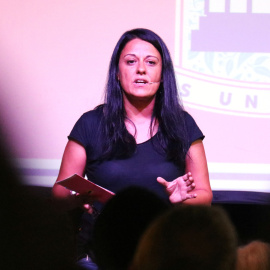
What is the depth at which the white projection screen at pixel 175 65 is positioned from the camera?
276 cm

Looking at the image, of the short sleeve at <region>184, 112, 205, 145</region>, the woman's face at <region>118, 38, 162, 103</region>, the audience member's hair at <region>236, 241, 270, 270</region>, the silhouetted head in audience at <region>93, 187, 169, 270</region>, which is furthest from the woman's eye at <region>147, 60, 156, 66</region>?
the audience member's hair at <region>236, 241, 270, 270</region>

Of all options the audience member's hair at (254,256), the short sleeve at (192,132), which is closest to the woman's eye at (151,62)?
the short sleeve at (192,132)

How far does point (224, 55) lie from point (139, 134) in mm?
869

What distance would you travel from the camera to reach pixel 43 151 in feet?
9.35

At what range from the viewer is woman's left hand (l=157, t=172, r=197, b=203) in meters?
1.89

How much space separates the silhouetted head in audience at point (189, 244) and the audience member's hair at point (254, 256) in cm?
7

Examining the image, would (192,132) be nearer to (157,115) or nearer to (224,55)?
(157,115)

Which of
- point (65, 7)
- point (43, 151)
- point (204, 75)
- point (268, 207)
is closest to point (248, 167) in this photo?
point (268, 207)

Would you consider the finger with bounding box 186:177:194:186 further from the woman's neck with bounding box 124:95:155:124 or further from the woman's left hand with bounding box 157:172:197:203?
the woman's neck with bounding box 124:95:155:124

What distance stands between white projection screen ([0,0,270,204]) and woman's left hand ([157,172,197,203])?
3.00ft

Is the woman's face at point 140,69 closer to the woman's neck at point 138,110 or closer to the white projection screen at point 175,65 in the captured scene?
the woman's neck at point 138,110

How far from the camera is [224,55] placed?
2777 millimetres

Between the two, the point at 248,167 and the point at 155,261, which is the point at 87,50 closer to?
the point at 248,167

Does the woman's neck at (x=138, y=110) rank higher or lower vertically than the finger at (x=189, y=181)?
higher
